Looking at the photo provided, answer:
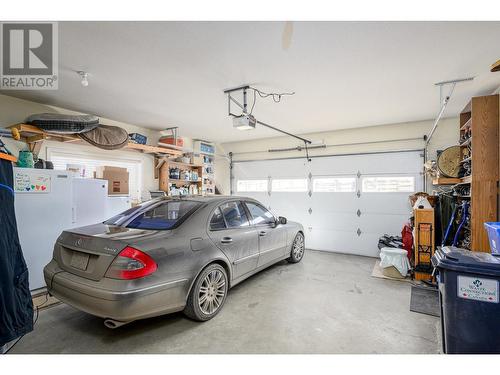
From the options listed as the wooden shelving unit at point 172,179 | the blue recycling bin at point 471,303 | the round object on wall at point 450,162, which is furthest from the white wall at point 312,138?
the blue recycling bin at point 471,303

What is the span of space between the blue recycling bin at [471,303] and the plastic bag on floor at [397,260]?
2.20m

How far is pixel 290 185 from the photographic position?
6438 millimetres

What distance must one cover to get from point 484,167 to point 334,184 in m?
3.05

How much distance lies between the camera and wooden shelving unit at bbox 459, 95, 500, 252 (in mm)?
2859

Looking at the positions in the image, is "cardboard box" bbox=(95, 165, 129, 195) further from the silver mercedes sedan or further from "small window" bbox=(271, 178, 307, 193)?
"small window" bbox=(271, 178, 307, 193)

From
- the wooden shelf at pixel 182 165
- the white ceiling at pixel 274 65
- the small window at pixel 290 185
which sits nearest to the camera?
the white ceiling at pixel 274 65

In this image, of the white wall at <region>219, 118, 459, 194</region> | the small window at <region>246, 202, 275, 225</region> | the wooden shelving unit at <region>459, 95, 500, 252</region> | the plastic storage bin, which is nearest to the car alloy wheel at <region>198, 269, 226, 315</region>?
the small window at <region>246, 202, 275, 225</region>

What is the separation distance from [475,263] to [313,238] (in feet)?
14.3

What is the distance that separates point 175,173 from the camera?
574 cm

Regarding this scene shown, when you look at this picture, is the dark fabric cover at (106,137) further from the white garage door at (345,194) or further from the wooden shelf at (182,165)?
the white garage door at (345,194)

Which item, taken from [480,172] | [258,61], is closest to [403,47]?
[258,61]

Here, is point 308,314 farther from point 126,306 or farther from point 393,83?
point 393,83

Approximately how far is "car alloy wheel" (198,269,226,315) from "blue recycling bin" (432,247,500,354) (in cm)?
203

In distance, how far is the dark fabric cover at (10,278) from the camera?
175 cm
